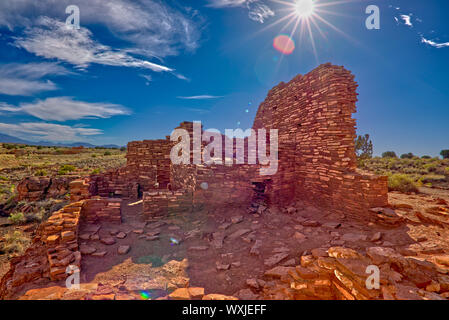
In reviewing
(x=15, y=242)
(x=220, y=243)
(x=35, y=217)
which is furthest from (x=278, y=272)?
(x=35, y=217)

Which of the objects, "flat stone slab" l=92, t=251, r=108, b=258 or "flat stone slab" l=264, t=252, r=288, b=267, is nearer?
"flat stone slab" l=264, t=252, r=288, b=267

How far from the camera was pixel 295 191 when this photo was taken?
8047 mm

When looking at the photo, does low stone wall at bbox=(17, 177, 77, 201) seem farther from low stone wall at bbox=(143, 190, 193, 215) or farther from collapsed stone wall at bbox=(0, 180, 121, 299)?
low stone wall at bbox=(143, 190, 193, 215)

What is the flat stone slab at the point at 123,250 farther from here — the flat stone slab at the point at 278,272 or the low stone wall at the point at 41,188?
the low stone wall at the point at 41,188

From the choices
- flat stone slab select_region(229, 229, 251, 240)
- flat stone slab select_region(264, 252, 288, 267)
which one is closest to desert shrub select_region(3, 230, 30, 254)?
flat stone slab select_region(229, 229, 251, 240)

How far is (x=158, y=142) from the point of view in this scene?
11.6 m

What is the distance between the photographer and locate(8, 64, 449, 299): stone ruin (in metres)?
3.32

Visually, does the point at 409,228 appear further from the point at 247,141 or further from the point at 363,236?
the point at 247,141

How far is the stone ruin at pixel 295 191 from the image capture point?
332 centimetres

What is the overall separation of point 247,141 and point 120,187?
7774 millimetres

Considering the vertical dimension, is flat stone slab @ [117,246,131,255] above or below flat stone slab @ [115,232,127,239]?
below

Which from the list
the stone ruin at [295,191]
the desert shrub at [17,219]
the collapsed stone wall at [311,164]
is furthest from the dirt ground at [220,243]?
the desert shrub at [17,219]
